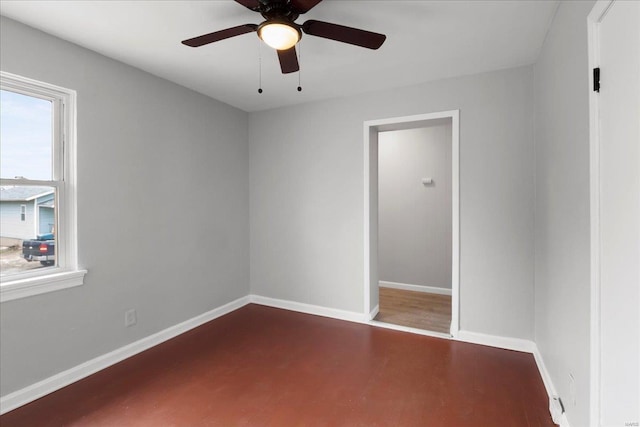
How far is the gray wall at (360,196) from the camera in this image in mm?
2760

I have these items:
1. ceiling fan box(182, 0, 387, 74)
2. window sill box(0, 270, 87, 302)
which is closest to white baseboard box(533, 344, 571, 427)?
ceiling fan box(182, 0, 387, 74)

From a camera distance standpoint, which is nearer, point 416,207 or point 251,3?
point 251,3

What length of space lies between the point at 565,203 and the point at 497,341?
1.62 metres

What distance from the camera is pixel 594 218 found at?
4.45 feet

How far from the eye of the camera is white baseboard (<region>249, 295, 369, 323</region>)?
351 centimetres

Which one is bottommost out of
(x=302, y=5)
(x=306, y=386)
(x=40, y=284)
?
(x=306, y=386)

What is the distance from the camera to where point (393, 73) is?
2.89 meters

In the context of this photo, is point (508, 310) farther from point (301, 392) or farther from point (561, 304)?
point (301, 392)

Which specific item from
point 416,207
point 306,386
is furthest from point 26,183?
point 416,207

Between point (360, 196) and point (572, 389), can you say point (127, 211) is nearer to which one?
point (360, 196)

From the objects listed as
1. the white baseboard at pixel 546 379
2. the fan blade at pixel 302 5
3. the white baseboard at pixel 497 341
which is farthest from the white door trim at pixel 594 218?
the white baseboard at pixel 497 341

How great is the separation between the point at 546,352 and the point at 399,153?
10.7ft

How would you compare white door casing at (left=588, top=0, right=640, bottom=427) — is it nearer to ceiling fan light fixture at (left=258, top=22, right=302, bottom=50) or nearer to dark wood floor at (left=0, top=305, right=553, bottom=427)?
dark wood floor at (left=0, top=305, right=553, bottom=427)

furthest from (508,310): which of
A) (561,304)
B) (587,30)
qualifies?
(587,30)
